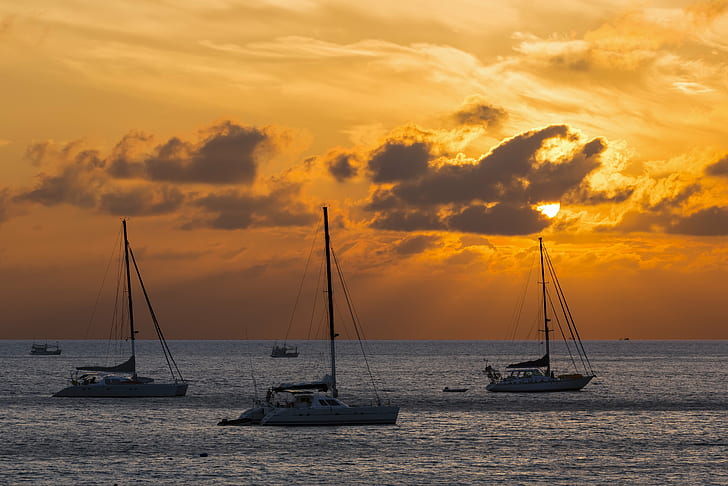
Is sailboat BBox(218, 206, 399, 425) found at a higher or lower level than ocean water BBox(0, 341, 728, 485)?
higher

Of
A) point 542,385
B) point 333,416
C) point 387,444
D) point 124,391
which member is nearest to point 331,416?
point 333,416

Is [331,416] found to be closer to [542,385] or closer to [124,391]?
[124,391]

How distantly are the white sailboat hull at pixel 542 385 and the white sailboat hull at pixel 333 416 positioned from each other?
4790cm

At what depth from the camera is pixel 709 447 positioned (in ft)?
251

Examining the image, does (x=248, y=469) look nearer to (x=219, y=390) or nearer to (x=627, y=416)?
(x=627, y=416)

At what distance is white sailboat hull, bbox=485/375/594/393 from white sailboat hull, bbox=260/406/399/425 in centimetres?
4790

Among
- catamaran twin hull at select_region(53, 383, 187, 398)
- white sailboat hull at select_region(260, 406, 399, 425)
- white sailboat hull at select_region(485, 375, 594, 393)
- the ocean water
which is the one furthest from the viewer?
white sailboat hull at select_region(485, 375, 594, 393)

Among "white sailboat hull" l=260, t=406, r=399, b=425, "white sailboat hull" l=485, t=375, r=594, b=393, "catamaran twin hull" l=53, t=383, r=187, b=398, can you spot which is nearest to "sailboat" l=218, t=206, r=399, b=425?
"white sailboat hull" l=260, t=406, r=399, b=425

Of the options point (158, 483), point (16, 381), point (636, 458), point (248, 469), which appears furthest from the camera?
point (16, 381)

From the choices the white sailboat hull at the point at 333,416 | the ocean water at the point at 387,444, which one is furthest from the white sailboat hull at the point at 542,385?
the white sailboat hull at the point at 333,416

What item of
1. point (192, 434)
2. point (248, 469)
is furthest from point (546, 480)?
point (192, 434)

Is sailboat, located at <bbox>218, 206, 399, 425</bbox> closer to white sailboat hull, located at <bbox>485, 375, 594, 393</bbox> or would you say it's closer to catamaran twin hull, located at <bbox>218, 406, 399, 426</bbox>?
catamaran twin hull, located at <bbox>218, 406, 399, 426</bbox>

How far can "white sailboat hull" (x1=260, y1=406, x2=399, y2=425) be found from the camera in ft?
276

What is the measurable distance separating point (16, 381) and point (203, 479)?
123m
